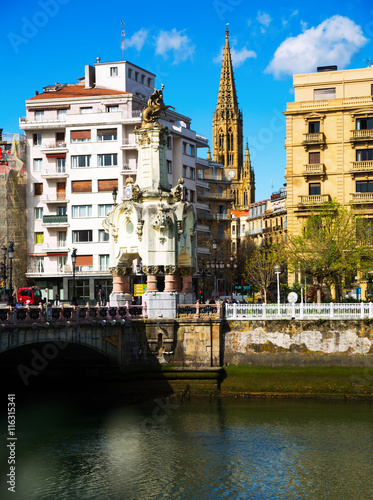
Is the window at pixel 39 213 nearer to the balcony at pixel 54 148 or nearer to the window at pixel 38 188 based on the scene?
the window at pixel 38 188

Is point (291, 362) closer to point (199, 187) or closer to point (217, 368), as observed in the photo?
point (217, 368)

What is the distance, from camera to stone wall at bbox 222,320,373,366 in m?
48.3

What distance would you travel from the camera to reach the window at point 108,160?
80250 mm

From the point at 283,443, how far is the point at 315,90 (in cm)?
4448

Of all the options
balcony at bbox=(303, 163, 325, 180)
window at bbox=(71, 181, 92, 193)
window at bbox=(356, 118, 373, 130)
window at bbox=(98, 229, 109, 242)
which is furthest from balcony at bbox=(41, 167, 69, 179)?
window at bbox=(356, 118, 373, 130)

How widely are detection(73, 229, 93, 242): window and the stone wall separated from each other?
34.2 meters

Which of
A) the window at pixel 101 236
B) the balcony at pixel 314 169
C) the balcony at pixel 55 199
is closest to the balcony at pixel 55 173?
the balcony at pixel 55 199

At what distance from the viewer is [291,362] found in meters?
48.4

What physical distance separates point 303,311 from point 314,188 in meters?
27.2

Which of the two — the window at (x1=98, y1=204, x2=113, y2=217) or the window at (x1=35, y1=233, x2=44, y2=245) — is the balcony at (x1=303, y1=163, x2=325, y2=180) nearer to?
the window at (x1=98, y1=204, x2=113, y2=217)

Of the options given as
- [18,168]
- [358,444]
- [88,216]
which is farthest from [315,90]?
[358,444]

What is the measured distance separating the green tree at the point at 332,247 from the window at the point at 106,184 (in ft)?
66.4

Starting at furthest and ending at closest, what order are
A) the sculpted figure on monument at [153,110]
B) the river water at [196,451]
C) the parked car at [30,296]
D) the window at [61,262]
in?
the window at [61,262] < the parked car at [30,296] < the sculpted figure on monument at [153,110] < the river water at [196,451]

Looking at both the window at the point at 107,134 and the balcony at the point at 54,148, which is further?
the balcony at the point at 54,148
